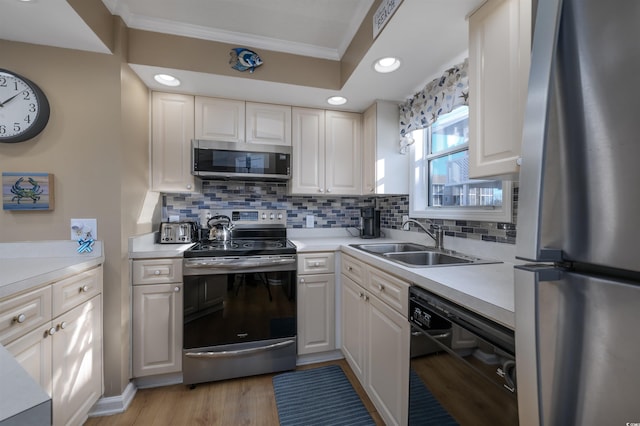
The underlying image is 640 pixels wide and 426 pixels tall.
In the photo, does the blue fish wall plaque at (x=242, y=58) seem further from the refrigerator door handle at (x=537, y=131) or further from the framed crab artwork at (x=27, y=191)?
the refrigerator door handle at (x=537, y=131)

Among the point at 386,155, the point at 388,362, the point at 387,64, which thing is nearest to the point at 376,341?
the point at 388,362

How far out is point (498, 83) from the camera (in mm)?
1072

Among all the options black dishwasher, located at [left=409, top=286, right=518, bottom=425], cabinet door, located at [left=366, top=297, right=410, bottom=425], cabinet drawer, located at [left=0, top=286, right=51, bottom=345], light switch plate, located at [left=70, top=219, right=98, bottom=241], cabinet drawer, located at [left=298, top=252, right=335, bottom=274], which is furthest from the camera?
cabinet drawer, located at [left=298, top=252, right=335, bottom=274]

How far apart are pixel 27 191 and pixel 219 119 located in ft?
4.15

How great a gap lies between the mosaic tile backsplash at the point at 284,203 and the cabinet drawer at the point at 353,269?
0.67 meters

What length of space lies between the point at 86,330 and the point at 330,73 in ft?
7.51

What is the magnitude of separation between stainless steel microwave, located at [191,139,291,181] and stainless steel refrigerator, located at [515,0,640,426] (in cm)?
189

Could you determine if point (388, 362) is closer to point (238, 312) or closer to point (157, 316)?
point (238, 312)

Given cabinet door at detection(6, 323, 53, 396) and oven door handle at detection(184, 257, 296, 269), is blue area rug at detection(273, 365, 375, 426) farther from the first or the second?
cabinet door at detection(6, 323, 53, 396)

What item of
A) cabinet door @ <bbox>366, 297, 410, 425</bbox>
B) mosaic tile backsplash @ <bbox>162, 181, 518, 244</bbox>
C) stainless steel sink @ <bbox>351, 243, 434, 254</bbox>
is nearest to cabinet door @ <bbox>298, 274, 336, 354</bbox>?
stainless steel sink @ <bbox>351, 243, 434, 254</bbox>

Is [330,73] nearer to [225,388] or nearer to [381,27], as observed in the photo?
[381,27]

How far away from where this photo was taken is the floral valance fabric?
1545mm

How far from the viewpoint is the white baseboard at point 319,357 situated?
6.67 feet

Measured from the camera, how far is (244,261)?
1.81 metres
